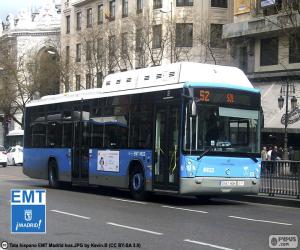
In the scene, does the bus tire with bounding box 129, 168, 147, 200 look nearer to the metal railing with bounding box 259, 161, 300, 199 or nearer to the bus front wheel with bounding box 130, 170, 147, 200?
the bus front wheel with bounding box 130, 170, 147, 200

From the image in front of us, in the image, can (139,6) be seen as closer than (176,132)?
No

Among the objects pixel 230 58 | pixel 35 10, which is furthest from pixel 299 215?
pixel 35 10

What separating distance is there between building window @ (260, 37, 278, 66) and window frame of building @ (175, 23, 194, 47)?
19.9ft

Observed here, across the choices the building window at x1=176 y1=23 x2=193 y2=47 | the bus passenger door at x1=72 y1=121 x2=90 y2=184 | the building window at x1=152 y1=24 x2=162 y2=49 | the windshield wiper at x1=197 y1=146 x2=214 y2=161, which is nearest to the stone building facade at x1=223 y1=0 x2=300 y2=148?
the building window at x1=176 y1=23 x2=193 y2=47

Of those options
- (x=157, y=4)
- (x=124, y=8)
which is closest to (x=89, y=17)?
(x=124, y=8)

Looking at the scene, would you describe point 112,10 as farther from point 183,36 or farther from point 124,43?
point 183,36

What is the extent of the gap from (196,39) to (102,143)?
2656cm

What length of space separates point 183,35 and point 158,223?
32403 millimetres

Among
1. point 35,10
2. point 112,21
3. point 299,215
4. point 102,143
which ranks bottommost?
point 299,215

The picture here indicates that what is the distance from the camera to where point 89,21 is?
6153cm

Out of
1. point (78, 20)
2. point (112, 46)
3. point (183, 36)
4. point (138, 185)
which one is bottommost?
point (138, 185)

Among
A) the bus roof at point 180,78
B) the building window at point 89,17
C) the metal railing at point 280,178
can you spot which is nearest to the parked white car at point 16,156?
the building window at point 89,17

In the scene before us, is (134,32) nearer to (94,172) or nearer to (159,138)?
(94,172)

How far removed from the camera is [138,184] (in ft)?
57.6
